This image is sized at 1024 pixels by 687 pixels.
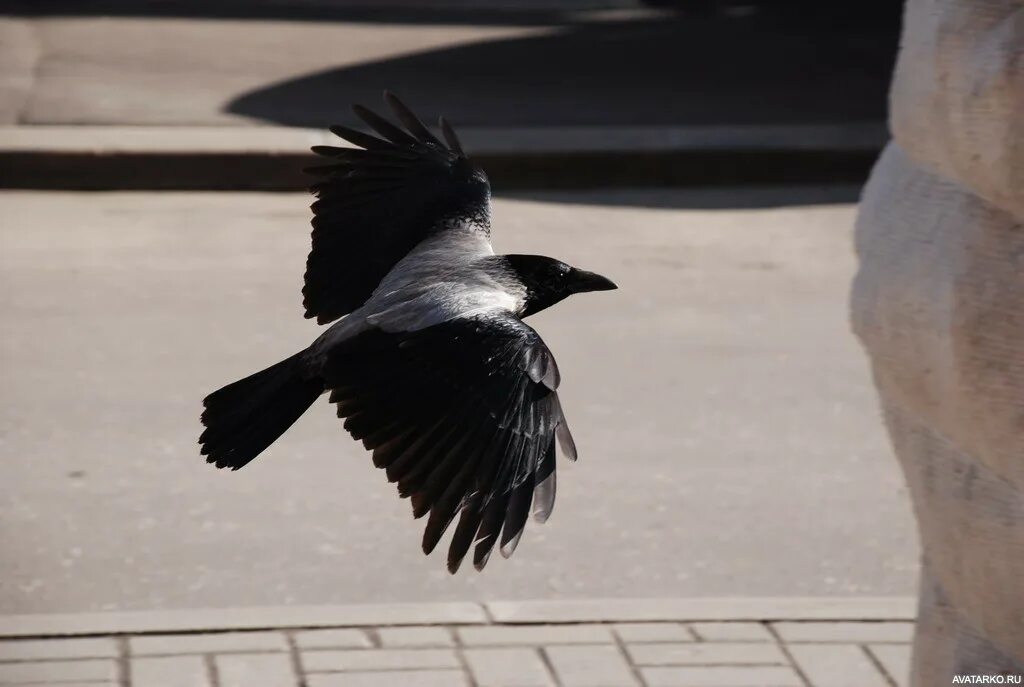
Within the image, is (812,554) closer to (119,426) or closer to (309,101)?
(119,426)

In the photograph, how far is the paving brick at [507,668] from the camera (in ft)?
14.1

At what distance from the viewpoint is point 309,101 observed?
43.1 feet

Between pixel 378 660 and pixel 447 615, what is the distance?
0.33 m

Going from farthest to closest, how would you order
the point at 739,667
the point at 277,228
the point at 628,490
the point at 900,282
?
the point at 277,228, the point at 628,490, the point at 739,667, the point at 900,282

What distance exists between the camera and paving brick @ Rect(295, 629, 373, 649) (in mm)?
4504

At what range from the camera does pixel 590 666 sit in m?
4.40

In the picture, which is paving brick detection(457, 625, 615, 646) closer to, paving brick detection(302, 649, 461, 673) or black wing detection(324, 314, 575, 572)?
paving brick detection(302, 649, 461, 673)

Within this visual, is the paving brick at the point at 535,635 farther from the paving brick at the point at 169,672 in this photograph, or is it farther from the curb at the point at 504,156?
the curb at the point at 504,156

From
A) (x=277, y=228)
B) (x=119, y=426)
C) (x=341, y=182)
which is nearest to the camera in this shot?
(x=341, y=182)

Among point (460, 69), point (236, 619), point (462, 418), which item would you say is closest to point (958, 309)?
point (462, 418)

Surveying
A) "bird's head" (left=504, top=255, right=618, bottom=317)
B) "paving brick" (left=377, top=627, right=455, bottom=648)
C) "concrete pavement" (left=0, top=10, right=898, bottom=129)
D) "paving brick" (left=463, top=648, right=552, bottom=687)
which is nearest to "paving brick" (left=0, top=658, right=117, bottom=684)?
"paving brick" (left=377, top=627, right=455, bottom=648)

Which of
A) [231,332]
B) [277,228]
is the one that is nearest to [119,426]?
[231,332]

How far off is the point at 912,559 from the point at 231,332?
3374 millimetres

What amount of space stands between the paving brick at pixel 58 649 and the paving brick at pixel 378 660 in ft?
1.64
